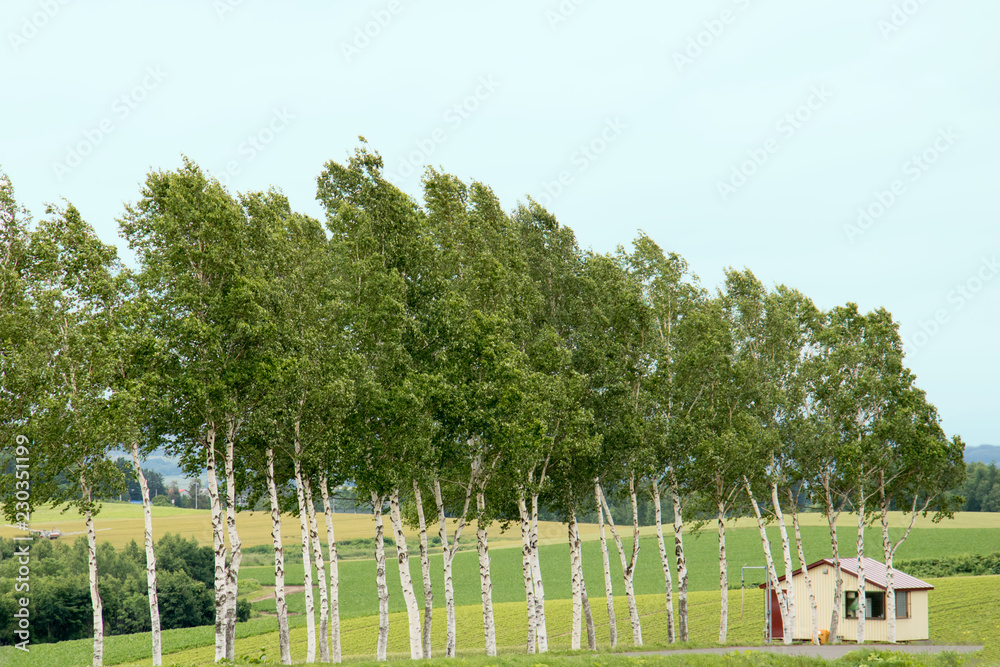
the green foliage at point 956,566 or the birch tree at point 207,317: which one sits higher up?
the birch tree at point 207,317

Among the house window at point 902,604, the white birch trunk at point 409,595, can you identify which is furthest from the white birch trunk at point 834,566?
the white birch trunk at point 409,595

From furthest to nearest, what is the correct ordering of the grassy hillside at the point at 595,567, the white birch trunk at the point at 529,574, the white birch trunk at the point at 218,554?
the grassy hillside at the point at 595,567, the white birch trunk at the point at 529,574, the white birch trunk at the point at 218,554

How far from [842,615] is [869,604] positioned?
1957mm

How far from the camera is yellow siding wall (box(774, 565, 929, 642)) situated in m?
53.5

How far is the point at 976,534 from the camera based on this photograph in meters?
110

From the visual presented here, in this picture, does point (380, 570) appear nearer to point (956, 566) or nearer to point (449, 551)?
point (449, 551)

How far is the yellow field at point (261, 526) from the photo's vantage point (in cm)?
12812

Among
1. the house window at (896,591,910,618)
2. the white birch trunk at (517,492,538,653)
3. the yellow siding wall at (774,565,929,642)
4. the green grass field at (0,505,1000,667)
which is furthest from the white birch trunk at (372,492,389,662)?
the house window at (896,591,910,618)

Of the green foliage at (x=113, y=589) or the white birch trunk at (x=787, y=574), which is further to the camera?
the green foliage at (x=113, y=589)

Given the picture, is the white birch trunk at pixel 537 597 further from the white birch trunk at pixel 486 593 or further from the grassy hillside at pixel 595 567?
the grassy hillside at pixel 595 567

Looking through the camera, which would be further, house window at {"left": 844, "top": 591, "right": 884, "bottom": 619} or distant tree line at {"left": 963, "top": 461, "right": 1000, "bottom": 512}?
distant tree line at {"left": 963, "top": 461, "right": 1000, "bottom": 512}

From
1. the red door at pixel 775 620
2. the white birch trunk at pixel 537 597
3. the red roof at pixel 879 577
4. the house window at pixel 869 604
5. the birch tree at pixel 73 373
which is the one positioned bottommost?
the red door at pixel 775 620

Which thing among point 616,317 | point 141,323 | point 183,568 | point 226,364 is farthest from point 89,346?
point 183,568

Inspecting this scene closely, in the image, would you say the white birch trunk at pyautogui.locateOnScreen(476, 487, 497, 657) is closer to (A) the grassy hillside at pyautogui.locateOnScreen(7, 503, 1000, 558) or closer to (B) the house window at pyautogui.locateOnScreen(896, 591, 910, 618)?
(B) the house window at pyautogui.locateOnScreen(896, 591, 910, 618)
